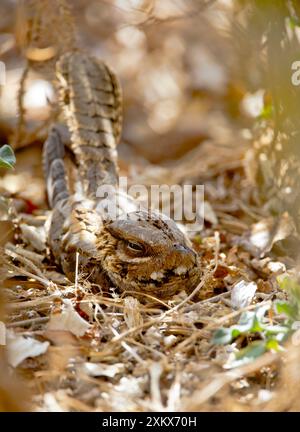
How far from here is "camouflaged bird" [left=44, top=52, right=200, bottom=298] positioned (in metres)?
3.74

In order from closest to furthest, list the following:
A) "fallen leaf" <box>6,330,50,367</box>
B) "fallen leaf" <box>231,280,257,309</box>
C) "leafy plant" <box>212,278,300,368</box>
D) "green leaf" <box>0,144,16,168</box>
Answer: "leafy plant" <box>212,278,300,368</box>
"fallen leaf" <box>6,330,50,367</box>
"green leaf" <box>0,144,16,168</box>
"fallen leaf" <box>231,280,257,309</box>

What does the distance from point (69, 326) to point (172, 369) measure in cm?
53

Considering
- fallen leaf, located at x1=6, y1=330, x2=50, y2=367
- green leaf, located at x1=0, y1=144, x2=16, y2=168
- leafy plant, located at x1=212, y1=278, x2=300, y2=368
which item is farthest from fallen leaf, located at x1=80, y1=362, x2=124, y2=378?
green leaf, located at x1=0, y1=144, x2=16, y2=168

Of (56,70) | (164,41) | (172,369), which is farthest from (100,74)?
(164,41)

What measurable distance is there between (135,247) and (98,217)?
1.73ft

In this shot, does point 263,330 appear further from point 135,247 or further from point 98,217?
point 98,217

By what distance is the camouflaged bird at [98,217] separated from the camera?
3.74 m

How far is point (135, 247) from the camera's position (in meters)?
3.77

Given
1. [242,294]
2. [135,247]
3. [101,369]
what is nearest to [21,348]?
[101,369]

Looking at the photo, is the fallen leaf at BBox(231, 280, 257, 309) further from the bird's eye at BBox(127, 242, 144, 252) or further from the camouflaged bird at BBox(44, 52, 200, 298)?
the bird's eye at BBox(127, 242, 144, 252)

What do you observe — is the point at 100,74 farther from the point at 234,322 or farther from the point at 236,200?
the point at 234,322

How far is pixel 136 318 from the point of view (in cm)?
346

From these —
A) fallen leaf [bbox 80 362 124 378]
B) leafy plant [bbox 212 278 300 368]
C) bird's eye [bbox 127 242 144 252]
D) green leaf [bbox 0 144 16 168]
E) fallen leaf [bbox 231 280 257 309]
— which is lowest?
fallen leaf [bbox 80 362 124 378]

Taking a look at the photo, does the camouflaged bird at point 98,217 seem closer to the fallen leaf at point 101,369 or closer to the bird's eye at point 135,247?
the bird's eye at point 135,247
